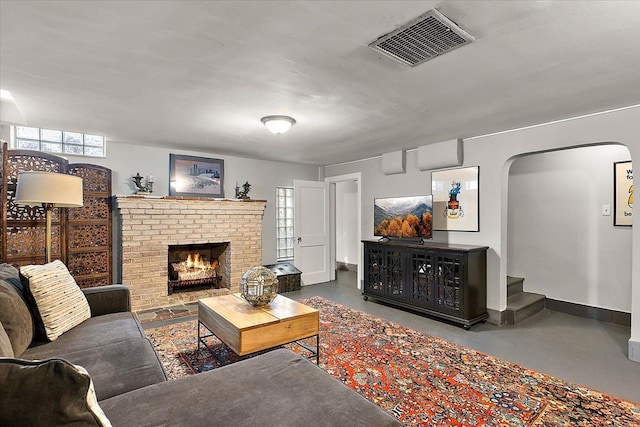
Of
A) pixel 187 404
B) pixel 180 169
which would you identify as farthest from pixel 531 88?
pixel 180 169

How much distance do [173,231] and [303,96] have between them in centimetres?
315

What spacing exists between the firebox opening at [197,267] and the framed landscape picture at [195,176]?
2.88 ft

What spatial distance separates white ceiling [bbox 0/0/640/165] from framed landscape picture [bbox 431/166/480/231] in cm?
84

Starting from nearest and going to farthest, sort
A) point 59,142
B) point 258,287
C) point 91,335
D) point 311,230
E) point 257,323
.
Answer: point 91,335 < point 257,323 < point 258,287 < point 59,142 < point 311,230

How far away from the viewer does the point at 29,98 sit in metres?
2.82

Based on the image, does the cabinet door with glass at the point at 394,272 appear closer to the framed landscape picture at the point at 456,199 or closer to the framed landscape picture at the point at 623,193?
the framed landscape picture at the point at 456,199

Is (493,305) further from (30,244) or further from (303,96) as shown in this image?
(30,244)

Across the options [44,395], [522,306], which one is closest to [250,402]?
[44,395]

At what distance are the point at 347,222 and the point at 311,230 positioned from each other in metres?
1.54

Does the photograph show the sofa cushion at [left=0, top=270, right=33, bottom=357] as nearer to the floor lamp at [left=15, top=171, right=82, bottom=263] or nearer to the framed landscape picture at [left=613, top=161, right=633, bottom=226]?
the floor lamp at [left=15, top=171, right=82, bottom=263]

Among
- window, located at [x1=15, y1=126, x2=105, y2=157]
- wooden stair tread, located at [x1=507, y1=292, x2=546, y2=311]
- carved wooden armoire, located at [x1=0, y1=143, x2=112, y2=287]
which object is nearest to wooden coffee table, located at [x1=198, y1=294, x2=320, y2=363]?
carved wooden armoire, located at [x1=0, y1=143, x2=112, y2=287]

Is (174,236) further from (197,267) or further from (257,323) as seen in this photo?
(257,323)

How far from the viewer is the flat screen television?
14.8 feet

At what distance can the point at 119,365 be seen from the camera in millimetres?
1764
